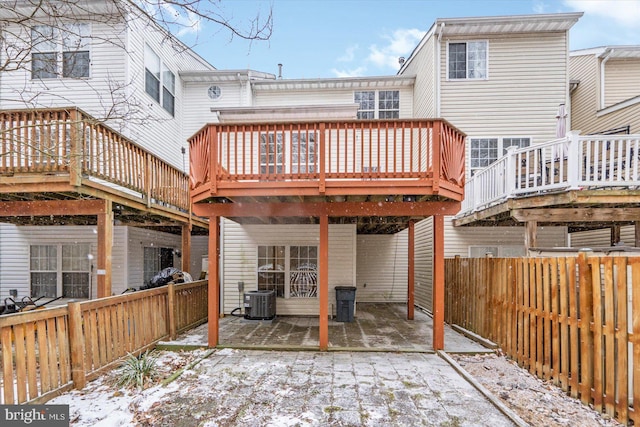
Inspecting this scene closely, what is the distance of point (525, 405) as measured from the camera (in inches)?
167

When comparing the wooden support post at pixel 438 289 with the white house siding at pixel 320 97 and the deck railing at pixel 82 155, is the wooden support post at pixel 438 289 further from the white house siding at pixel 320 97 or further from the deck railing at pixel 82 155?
the white house siding at pixel 320 97

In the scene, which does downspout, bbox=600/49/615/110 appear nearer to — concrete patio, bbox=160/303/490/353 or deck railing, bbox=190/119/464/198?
deck railing, bbox=190/119/464/198

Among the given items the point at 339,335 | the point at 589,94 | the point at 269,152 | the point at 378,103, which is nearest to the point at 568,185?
the point at 339,335

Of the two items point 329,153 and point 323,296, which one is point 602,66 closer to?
point 329,153

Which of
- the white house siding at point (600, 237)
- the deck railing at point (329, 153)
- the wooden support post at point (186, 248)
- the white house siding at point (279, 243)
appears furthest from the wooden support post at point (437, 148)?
the white house siding at point (600, 237)

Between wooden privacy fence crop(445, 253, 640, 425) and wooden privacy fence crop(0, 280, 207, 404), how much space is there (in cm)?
614

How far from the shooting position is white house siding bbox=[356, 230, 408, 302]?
1277cm

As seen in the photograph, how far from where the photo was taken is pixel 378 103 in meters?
12.6

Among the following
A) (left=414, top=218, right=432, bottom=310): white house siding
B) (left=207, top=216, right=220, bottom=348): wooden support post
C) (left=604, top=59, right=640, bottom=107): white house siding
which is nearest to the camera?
(left=207, top=216, right=220, bottom=348): wooden support post

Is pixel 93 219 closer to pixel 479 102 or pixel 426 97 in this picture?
pixel 426 97

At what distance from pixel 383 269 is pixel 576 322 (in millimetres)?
8561

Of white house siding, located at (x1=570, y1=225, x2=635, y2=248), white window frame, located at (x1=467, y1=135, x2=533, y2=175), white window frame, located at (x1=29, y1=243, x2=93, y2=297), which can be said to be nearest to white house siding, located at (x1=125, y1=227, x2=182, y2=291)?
white window frame, located at (x1=29, y1=243, x2=93, y2=297)

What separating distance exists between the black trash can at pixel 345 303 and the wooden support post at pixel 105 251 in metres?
4.98

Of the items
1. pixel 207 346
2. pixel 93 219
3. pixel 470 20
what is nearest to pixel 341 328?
pixel 207 346
